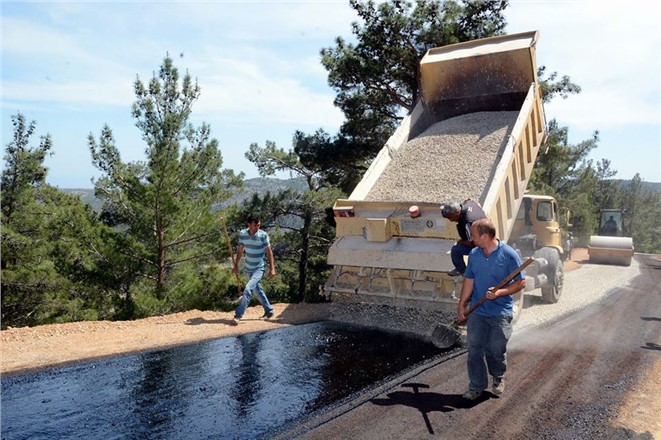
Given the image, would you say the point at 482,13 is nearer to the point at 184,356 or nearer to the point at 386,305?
the point at 386,305

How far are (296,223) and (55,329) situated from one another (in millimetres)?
9347

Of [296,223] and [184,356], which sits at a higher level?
[296,223]

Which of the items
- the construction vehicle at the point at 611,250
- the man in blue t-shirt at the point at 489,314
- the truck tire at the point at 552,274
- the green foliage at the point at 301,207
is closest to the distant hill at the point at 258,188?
the green foliage at the point at 301,207

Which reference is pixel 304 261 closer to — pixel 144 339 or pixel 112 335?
pixel 112 335

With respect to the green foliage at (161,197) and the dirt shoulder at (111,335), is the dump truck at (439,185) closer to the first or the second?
the dirt shoulder at (111,335)

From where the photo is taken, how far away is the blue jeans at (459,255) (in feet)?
18.9

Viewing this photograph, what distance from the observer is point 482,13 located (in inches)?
530

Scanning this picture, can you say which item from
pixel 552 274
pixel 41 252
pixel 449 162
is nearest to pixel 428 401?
pixel 449 162

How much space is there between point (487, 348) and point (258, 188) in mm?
10747

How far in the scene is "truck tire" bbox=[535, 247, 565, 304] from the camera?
9.12 m

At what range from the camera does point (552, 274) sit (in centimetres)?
912

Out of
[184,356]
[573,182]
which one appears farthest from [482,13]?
[573,182]

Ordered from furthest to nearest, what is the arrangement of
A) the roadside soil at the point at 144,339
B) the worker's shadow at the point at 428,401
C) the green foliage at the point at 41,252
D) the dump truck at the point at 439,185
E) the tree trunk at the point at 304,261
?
the tree trunk at the point at 304,261, the green foliage at the point at 41,252, the dump truck at the point at 439,185, the roadside soil at the point at 144,339, the worker's shadow at the point at 428,401

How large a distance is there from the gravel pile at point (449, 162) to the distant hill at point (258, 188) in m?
6.00
